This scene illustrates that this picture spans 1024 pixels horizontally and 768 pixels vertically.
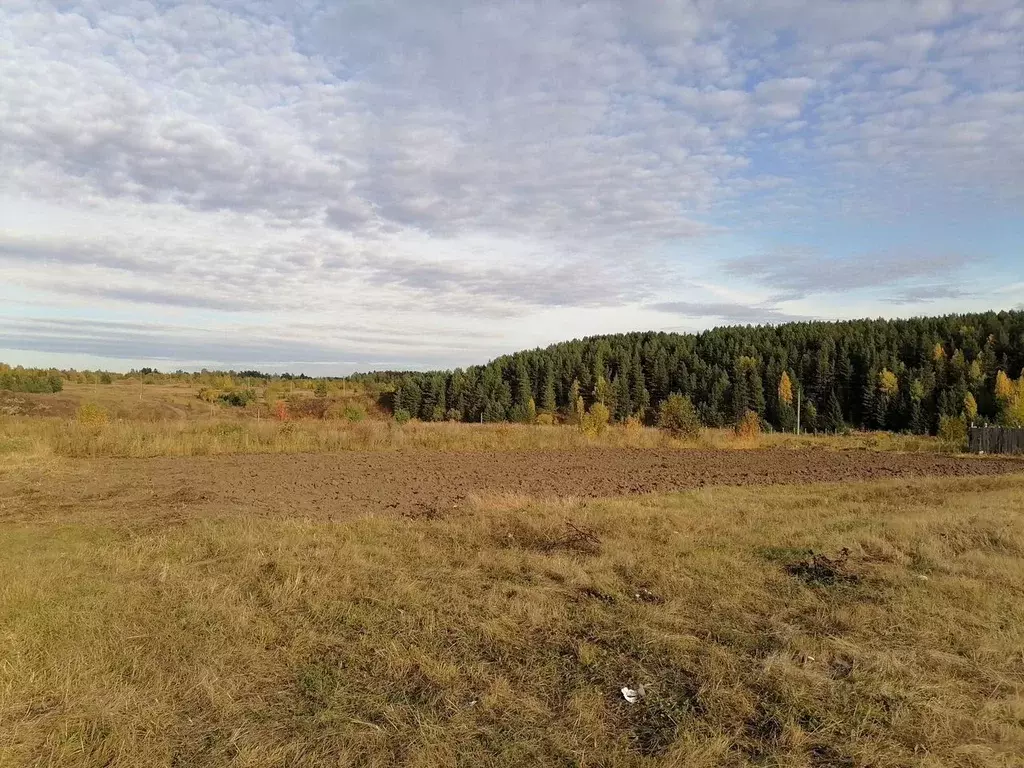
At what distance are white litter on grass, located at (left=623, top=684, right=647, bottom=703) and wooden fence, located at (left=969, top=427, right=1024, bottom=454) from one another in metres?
39.3

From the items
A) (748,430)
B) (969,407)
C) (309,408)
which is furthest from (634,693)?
(969,407)

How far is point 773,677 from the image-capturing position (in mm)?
4305

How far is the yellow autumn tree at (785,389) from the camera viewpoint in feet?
258

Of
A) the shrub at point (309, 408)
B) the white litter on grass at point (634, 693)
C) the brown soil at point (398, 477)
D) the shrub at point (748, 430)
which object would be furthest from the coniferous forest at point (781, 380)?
the white litter on grass at point (634, 693)

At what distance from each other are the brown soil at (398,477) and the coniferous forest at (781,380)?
50.8m

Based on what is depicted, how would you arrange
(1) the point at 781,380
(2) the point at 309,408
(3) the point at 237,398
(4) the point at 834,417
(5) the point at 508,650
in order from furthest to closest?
1. (1) the point at 781,380
2. (4) the point at 834,417
3. (3) the point at 237,398
4. (2) the point at 309,408
5. (5) the point at 508,650

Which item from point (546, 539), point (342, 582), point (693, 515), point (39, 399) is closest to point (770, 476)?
point (693, 515)

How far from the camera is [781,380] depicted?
80.8 metres

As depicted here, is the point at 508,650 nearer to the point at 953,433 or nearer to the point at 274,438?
the point at 274,438

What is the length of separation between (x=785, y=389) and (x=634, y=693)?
3243 inches

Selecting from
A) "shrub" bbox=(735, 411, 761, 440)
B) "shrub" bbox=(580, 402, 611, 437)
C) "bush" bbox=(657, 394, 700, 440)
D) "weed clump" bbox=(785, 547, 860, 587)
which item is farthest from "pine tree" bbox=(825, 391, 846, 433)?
"weed clump" bbox=(785, 547, 860, 587)

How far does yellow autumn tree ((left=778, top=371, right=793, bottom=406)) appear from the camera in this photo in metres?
78.6

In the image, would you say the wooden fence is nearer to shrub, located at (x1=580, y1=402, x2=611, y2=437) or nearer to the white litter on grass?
shrub, located at (x1=580, y1=402, x2=611, y2=437)

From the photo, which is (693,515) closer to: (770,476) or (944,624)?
(944,624)
